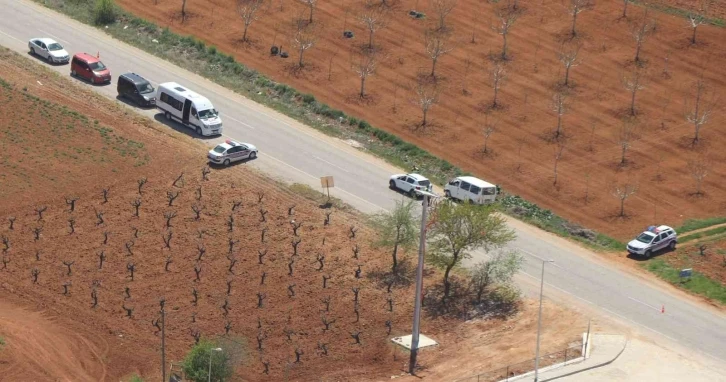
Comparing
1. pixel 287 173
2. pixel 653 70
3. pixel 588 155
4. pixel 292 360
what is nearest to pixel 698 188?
pixel 588 155

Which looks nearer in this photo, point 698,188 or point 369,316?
point 369,316

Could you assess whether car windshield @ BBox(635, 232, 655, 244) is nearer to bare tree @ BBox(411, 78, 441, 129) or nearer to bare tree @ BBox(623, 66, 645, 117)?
bare tree @ BBox(623, 66, 645, 117)

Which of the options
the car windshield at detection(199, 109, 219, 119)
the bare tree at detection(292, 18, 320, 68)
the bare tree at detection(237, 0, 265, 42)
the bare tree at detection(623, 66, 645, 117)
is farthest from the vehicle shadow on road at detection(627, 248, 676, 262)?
the bare tree at detection(237, 0, 265, 42)

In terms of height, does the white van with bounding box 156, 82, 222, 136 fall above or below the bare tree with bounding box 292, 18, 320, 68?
below

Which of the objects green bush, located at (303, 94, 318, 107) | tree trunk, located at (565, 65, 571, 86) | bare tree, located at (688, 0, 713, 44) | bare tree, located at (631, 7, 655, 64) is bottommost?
green bush, located at (303, 94, 318, 107)

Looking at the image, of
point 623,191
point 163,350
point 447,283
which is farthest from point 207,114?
point 163,350

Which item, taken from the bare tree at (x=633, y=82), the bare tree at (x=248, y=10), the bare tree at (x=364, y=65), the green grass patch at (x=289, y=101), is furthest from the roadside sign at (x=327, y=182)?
the bare tree at (x=248, y=10)

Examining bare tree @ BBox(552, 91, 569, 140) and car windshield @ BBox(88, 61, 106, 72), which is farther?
car windshield @ BBox(88, 61, 106, 72)

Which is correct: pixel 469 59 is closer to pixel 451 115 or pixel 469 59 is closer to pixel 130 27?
pixel 451 115
